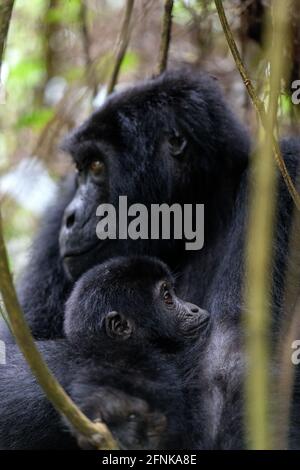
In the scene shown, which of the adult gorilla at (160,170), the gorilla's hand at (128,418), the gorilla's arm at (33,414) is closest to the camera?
the gorilla's hand at (128,418)

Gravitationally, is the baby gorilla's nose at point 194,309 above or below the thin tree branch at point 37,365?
above

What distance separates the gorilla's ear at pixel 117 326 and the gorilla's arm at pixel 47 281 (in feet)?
3.26

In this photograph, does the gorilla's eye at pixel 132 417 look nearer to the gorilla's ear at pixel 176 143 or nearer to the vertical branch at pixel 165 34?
the gorilla's ear at pixel 176 143

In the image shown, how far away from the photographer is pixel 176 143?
4422 millimetres

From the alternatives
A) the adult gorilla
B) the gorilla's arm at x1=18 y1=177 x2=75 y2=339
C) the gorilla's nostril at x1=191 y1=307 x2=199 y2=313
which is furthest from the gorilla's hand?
the gorilla's arm at x1=18 y1=177 x2=75 y2=339

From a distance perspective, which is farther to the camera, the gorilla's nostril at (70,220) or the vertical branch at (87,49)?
the vertical branch at (87,49)

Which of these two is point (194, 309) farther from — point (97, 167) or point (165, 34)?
point (165, 34)

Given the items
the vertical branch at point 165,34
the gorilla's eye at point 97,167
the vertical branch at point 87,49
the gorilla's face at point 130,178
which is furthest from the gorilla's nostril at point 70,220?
the vertical branch at point 87,49

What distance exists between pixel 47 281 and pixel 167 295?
1035mm

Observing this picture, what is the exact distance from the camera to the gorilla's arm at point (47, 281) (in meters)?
4.58

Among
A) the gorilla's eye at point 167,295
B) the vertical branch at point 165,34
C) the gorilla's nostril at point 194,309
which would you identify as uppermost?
the vertical branch at point 165,34

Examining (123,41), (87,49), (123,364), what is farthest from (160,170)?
(87,49)
